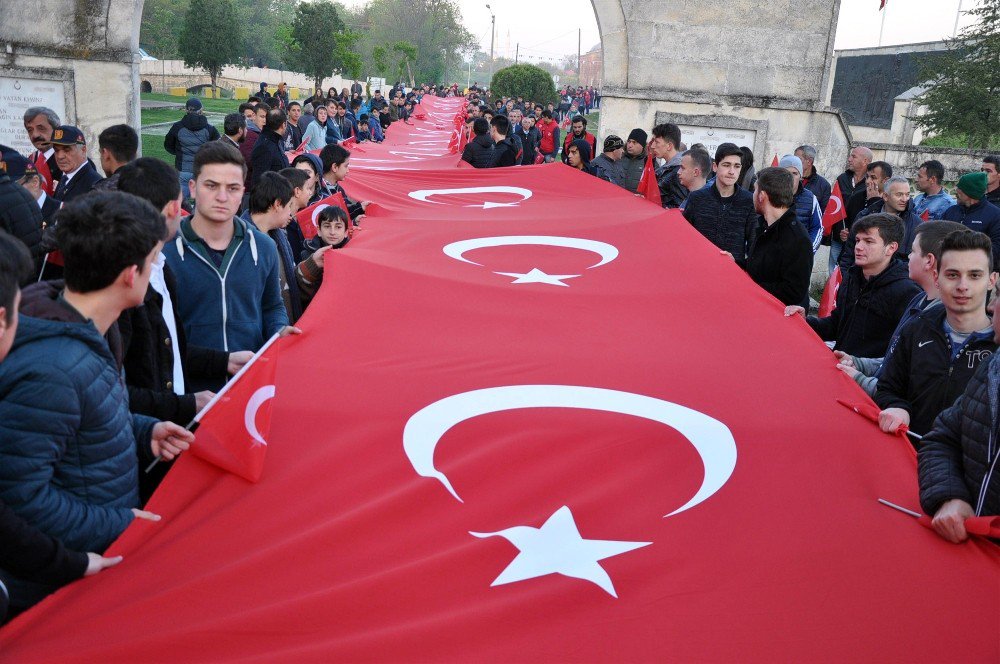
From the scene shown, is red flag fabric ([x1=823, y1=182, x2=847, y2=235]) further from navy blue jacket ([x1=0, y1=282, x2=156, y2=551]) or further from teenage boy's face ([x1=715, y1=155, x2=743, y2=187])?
navy blue jacket ([x1=0, y1=282, x2=156, y2=551])

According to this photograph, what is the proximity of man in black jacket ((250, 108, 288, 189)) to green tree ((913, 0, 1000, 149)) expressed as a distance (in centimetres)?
2115

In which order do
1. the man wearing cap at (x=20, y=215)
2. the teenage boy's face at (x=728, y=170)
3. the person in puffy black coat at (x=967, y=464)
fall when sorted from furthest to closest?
the teenage boy's face at (x=728, y=170), the man wearing cap at (x=20, y=215), the person in puffy black coat at (x=967, y=464)

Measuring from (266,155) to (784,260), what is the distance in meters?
5.58

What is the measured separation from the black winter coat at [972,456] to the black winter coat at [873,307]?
1812 mm

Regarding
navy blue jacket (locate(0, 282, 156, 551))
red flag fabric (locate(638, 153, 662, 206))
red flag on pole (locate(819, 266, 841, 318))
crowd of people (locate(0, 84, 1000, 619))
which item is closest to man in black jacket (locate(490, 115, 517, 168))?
red flag fabric (locate(638, 153, 662, 206))

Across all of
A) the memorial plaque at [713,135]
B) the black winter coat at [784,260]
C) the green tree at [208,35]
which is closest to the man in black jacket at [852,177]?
the memorial plaque at [713,135]

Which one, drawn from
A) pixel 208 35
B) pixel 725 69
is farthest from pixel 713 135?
pixel 208 35

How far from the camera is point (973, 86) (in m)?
23.4

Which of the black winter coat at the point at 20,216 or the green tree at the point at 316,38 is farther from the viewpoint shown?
the green tree at the point at 316,38

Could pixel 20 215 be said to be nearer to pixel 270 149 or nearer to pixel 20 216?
Result: pixel 20 216

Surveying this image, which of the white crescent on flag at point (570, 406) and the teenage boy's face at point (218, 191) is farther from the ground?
the teenage boy's face at point (218, 191)

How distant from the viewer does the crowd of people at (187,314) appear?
6.63ft

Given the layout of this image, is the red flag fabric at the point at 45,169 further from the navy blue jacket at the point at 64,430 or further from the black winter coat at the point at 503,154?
the black winter coat at the point at 503,154

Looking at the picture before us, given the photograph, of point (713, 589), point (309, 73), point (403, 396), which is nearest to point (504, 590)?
point (713, 589)
